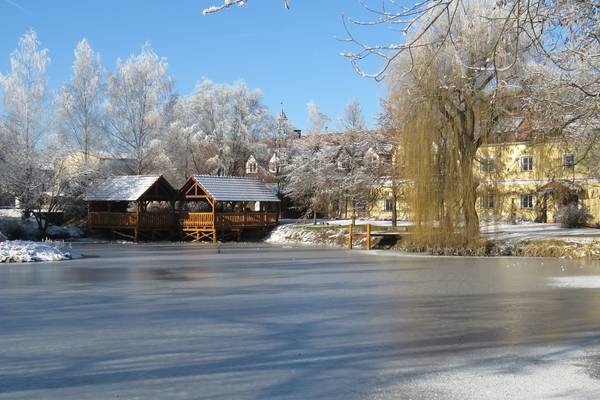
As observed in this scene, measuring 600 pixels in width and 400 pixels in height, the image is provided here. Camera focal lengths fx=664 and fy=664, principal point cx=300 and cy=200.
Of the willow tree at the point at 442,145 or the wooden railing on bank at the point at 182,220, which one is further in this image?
the wooden railing on bank at the point at 182,220

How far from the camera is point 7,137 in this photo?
40844 millimetres

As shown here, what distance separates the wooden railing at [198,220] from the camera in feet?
128

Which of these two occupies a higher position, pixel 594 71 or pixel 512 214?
pixel 594 71

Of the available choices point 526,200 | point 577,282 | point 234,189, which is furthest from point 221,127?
point 577,282

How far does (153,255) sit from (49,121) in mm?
24741

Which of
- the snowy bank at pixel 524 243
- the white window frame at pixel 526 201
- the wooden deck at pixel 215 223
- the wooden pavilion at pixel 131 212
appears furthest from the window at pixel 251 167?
the snowy bank at pixel 524 243

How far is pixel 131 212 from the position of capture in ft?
130

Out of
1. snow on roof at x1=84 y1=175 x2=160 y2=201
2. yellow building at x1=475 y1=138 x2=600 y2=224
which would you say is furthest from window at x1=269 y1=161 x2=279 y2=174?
yellow building at x1=475 y1=138 x2=600 y2=224

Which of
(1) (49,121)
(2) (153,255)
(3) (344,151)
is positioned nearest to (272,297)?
(2) (153,255)

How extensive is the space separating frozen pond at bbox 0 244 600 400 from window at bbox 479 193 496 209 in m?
9.44

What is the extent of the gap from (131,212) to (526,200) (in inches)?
959

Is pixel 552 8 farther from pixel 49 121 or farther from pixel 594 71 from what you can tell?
pixel 49 121

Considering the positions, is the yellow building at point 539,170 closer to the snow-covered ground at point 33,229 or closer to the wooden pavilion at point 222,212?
the wooden pavilion at point 222,212

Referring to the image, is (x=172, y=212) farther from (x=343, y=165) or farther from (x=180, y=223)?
(x=343, y=165)
